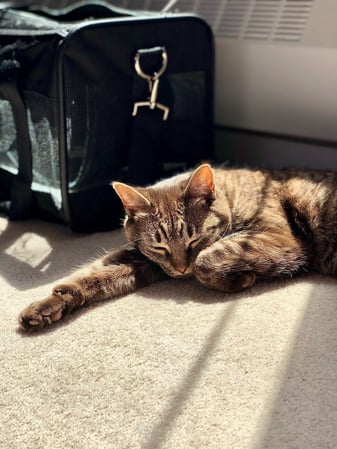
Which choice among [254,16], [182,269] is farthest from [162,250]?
[254,16]

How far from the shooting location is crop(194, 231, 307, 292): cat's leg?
1.25 metres

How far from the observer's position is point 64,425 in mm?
928

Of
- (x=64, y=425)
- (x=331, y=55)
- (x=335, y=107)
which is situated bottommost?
(x=64, y=425)

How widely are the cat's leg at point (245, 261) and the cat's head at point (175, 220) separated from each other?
0.04 metres

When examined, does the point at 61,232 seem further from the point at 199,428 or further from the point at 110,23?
the point at 199,428

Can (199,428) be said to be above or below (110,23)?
below

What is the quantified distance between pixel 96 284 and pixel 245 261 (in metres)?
0.32

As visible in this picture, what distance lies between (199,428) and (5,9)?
1407mm

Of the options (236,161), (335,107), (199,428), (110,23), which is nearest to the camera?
(199,428)

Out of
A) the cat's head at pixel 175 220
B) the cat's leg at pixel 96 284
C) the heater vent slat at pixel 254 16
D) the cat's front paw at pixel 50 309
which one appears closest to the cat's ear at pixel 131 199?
the cat's head at pixel 175 220

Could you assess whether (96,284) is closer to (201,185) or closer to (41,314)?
(41,314)

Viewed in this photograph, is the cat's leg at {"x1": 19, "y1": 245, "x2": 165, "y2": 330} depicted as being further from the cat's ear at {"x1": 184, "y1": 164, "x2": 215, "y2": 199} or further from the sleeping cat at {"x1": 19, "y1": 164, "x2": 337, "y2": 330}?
the cat's ear at {"x1": 184, "y1": 164, "x2": 215, "y2": 199}

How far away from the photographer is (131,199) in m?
1.33

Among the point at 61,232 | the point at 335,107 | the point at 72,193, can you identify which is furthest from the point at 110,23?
the point at 335,107
